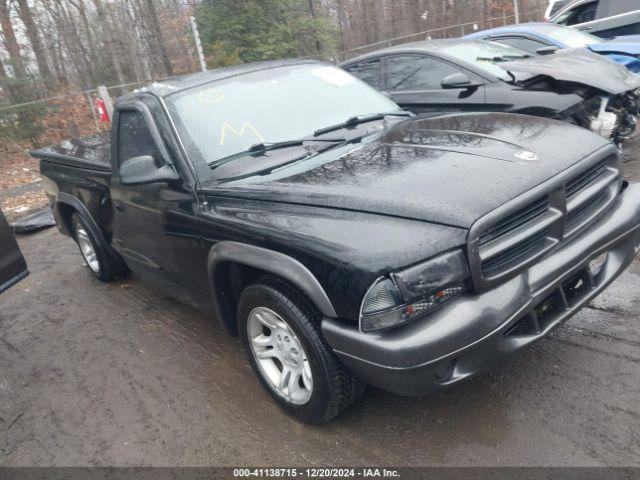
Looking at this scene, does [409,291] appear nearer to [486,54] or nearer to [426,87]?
[426,87]

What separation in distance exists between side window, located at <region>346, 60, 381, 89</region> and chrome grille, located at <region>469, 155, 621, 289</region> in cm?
429

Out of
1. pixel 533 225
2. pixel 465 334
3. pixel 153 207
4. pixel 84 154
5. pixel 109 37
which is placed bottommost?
pixel 465 334

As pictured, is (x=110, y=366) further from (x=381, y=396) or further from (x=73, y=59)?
(x=73, y=59)

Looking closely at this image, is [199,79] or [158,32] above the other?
[158,32]

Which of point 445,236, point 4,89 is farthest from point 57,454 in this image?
point 4,89

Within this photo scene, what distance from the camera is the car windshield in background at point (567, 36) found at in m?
7.45

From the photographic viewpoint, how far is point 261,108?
11.0 feet

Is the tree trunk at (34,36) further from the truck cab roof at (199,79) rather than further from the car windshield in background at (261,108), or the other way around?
the car windshield in background at (261,108)

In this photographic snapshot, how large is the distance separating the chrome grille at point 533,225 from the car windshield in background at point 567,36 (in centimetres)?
571

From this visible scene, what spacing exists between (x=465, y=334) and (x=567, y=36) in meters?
7.18

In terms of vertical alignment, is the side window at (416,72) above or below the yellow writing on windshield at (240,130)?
below

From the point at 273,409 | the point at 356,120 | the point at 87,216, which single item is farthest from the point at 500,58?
the point at 273,409

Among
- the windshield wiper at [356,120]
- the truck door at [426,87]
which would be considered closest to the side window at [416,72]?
the truck door at [426,87]

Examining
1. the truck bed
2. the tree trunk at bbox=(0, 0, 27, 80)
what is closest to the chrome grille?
the truck bed
